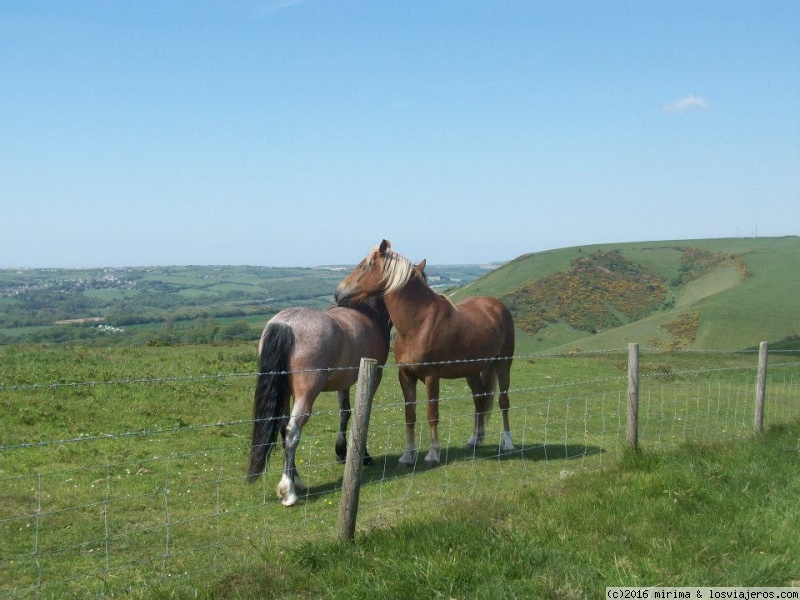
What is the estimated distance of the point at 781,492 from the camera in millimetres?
7176

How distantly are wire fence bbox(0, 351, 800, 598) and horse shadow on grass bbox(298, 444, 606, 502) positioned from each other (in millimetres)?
38

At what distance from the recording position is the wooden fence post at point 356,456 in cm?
577

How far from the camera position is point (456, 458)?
1070cm

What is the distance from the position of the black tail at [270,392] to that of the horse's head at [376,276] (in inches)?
67.1

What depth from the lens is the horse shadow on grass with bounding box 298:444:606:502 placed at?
921 cm

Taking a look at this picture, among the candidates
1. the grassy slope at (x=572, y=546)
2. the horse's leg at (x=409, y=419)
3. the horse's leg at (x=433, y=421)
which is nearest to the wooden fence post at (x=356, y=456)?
the grassy slope at (x=572, y=546)

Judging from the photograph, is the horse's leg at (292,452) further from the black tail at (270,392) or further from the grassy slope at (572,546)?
the grassy slope at (572,546)

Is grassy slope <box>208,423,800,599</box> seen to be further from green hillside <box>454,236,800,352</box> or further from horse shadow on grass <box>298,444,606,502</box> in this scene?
green hillside <box>454,236,800,352</box>

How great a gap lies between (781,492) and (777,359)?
23.3m

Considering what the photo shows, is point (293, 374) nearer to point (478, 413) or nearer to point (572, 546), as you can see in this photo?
point (478, 413)

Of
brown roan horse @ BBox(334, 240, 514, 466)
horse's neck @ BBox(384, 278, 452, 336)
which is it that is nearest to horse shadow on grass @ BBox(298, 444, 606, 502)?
brown roan horse @ BBox(334, 240, 514, 466)

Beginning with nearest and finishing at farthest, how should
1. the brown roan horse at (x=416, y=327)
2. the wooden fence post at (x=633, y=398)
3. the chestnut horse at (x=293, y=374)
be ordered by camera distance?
the chestnut horse at (x=293, y=374) < the wooden fence post at (x=633, y=398) < the brown roan horse at (x=416, y=327)

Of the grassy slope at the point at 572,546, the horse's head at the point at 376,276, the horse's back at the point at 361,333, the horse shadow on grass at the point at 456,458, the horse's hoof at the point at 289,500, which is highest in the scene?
the horse's head at the point at 376,276

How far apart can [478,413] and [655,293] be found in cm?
6424
